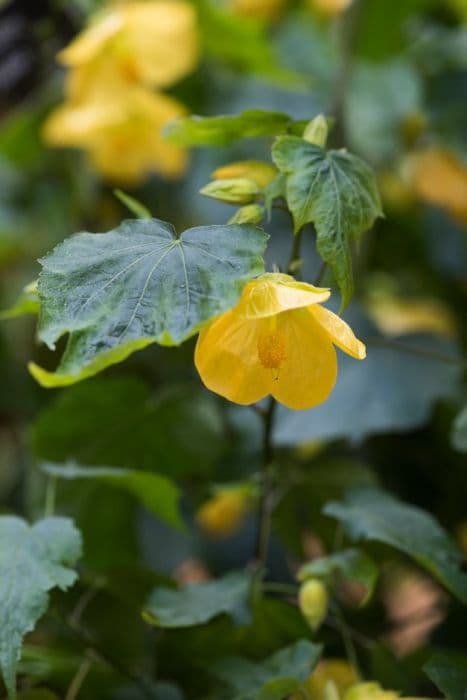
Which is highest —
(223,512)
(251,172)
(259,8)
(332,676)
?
(251,172)

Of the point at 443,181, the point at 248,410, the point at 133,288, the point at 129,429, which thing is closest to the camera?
the point at 133,288

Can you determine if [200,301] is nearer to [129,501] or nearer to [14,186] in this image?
[129,501]

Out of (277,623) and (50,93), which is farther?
(50,93)

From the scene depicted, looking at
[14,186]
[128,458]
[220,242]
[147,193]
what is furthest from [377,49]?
[220,242]

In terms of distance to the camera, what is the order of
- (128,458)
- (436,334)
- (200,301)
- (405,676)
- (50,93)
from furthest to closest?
(50,93)
(436,334)
(128,458)
(405,676)
(200,301)

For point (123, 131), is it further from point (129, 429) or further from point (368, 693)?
point (368, 693)

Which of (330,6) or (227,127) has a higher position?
(227,127)

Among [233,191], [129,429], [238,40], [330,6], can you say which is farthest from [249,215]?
[330,6]
